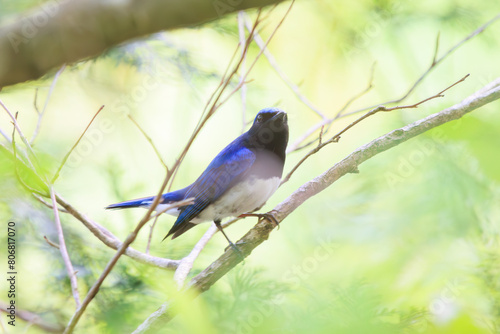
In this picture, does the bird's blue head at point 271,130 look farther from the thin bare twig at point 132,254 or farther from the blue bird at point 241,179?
the thin bare twig at point 132,254

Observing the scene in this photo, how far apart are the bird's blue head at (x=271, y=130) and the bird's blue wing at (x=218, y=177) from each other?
0.10 metres

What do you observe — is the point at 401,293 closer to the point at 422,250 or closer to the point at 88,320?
the point at 422,250

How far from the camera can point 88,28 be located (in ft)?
3.52

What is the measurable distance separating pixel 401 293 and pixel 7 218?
6.07 feet

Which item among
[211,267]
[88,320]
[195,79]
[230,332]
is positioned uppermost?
[195,79]

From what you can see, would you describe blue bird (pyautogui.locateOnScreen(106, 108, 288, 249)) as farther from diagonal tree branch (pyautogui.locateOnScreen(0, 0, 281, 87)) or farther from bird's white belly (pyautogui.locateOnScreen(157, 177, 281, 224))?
diagonal tree branch (pyautogui.locateOnScreen(0, 0, 281, 87))

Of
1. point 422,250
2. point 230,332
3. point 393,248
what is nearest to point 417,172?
point 422,250

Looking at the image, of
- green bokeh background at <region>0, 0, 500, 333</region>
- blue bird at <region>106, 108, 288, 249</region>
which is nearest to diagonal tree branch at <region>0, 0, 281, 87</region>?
green bokeh background at <region>0, 0, 500, 333</region>

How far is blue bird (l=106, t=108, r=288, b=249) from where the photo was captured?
2.32 m

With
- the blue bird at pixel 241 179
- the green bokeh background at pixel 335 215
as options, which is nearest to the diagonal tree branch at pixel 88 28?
the green bokeh background at pixel 335 215

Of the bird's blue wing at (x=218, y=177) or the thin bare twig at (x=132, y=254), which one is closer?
the thin bare twig at (x=132, y=254)

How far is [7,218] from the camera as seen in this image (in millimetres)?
2045

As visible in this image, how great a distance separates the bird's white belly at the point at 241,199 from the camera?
2.30 metres

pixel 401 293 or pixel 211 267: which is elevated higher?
pixel 211 267
